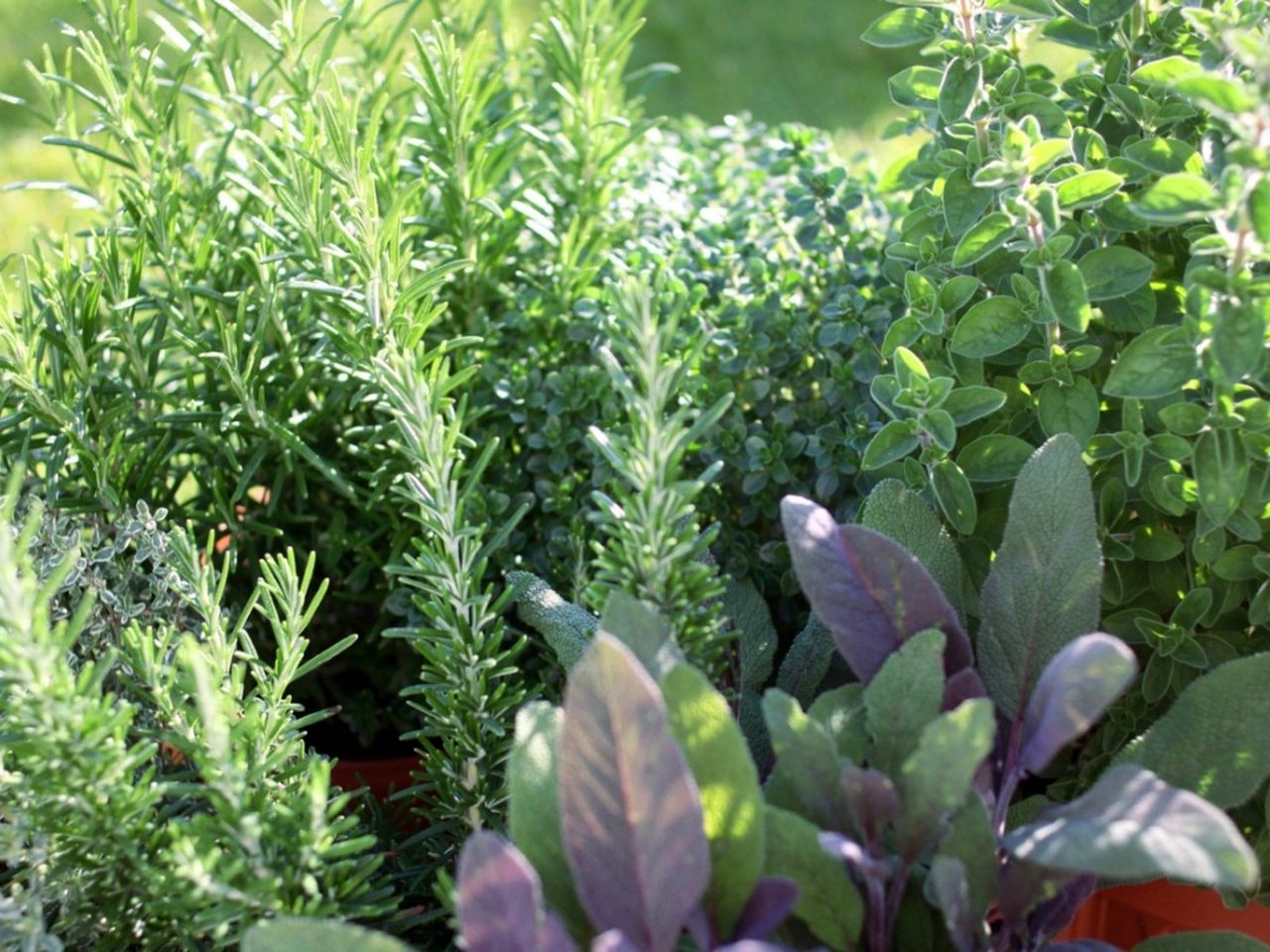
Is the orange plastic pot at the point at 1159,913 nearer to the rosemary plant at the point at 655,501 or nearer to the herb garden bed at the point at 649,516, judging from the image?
the herb garden bed at the point at 649,516

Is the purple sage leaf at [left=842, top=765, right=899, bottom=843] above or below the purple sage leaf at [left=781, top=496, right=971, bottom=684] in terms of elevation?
below

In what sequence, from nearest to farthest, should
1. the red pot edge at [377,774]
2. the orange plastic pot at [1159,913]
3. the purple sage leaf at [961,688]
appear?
1. the purple sage leaf at [961,688]
2. the orange plastic pot at [1159,913]
3. the red pot edge at [377,774]

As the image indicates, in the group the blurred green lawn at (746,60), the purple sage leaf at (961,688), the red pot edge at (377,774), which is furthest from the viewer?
the blurred green lawn at (746,60)

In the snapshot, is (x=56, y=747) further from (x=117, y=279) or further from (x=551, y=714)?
(x=117, y=279)

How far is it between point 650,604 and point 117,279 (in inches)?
25.9

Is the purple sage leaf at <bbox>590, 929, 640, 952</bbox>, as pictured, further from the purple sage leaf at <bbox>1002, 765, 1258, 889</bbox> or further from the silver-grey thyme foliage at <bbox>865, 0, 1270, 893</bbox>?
the silver-grey thyme foliage at <bbox>865, 0, 1270, 893</bbox>

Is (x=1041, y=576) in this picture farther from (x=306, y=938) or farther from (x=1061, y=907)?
(x=306, y=938)

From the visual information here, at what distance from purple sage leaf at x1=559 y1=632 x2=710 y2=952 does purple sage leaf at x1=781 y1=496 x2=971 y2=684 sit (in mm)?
246

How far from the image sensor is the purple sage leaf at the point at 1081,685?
0.73m

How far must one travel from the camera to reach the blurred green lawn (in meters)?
3.78

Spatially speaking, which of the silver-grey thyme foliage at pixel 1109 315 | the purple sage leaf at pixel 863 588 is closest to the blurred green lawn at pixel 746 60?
the silver-grey thyme foliage at pixel 1109 315

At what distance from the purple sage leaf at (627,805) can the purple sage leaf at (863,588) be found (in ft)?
0.81

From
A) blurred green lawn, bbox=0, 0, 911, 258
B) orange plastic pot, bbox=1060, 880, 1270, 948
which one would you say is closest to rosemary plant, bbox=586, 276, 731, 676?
orange plastic pot, bbox=1060, 880, 1270, 948

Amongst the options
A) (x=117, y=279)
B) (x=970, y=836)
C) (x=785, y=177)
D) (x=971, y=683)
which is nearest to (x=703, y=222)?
(x=785, y=177)
